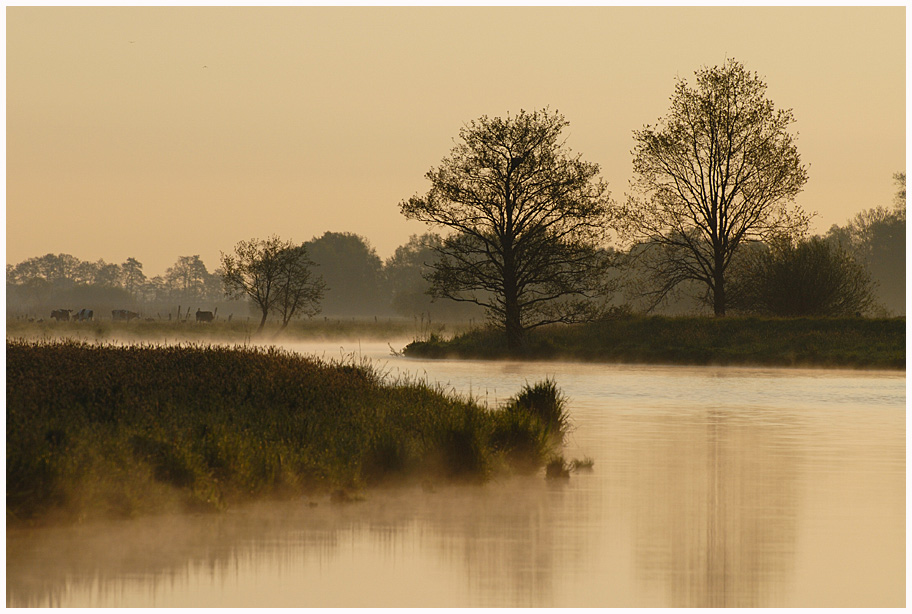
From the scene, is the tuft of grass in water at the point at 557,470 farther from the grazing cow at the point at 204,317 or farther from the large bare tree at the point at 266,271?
the grazing cow at the point at 204,317

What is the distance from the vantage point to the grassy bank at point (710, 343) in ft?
173

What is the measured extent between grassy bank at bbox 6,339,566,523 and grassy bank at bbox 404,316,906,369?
1284 inches

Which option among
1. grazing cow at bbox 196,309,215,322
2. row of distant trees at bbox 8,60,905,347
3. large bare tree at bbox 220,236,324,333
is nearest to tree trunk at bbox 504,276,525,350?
row of distant trees at bbox 8,60,905,347

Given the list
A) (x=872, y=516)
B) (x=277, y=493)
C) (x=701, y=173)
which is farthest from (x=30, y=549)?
(x=701, y=173)

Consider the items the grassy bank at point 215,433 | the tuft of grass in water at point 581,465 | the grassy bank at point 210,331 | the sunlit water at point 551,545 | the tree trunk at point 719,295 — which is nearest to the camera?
the sunlit water at point 551,545

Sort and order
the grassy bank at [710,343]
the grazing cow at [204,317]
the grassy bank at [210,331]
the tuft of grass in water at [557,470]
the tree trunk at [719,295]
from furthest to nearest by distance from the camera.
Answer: the grazing cow at [204,317] < the grassy bank at [210,331] < the tree trunk at [719,295] < the grassy bank at [710,343] < the tuft of grass in water at [557,470]

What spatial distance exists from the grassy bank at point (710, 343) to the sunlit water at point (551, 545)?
3321cm

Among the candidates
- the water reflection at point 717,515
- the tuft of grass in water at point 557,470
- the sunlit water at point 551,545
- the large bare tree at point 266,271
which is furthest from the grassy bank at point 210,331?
the sunlit water at point 551,545

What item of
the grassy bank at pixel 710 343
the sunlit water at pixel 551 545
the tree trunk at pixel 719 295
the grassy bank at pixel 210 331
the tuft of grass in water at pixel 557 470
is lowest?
the sunlit water at pixel 551 545

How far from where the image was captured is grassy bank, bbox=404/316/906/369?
52656 millimetres

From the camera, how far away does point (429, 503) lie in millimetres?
15250

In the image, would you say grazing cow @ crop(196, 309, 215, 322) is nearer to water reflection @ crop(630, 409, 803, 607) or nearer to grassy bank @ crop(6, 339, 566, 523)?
grassy bank @ crop(6, 339, 566, 523)

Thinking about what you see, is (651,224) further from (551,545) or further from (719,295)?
(551,545)

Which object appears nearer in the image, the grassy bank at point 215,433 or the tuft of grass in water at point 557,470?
the grassy bank at point 215,433
